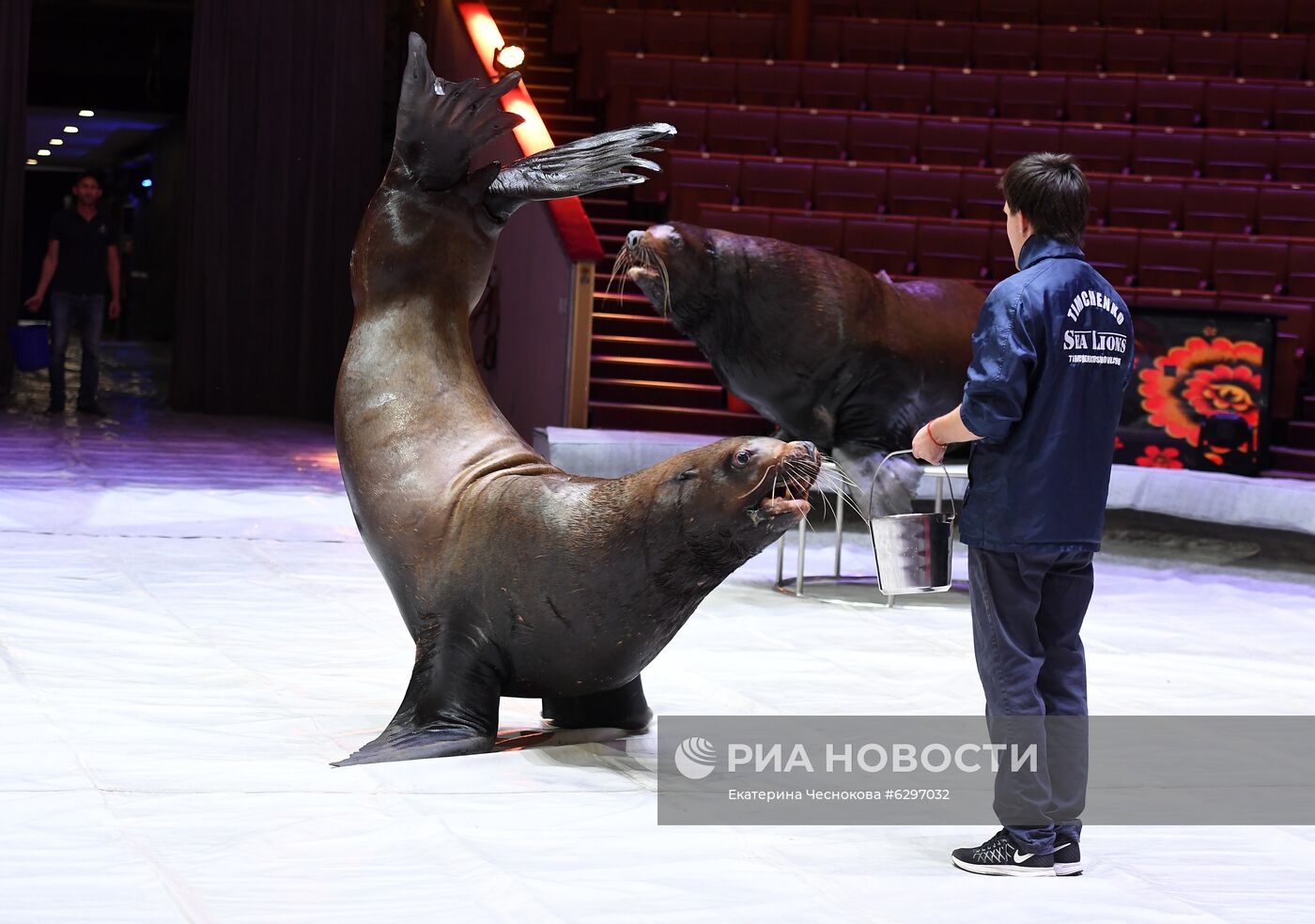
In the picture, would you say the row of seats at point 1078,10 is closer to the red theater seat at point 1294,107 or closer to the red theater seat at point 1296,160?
the red theater seat at point 1294,107

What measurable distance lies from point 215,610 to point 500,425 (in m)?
1.85

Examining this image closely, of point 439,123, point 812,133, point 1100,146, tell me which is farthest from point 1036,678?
point 1100,146

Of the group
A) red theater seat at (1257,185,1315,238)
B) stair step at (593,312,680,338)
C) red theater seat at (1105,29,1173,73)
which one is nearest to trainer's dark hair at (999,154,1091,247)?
stair step at (593,312,680,338)

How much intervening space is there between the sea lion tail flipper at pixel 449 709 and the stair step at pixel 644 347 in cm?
763

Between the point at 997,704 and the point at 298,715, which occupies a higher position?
the point at 997,704

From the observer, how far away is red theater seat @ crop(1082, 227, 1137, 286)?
1155 cm

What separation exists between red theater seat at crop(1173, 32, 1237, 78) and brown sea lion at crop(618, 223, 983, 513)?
9.09 metres

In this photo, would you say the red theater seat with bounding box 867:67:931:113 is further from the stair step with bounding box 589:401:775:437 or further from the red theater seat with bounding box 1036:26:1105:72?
the stair step with bounding box 589:401:775:437

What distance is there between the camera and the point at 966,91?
1384 centimetres

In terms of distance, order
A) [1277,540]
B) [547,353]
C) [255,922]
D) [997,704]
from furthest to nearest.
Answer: [547,353] → [1277,540] → [997,704] → [255,922]

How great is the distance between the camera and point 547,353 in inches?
411

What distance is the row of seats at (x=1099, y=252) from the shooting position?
37.6 feet

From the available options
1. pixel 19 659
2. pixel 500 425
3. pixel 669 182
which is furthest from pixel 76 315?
pixel 500 425

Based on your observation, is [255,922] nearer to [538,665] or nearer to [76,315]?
[538,665]
